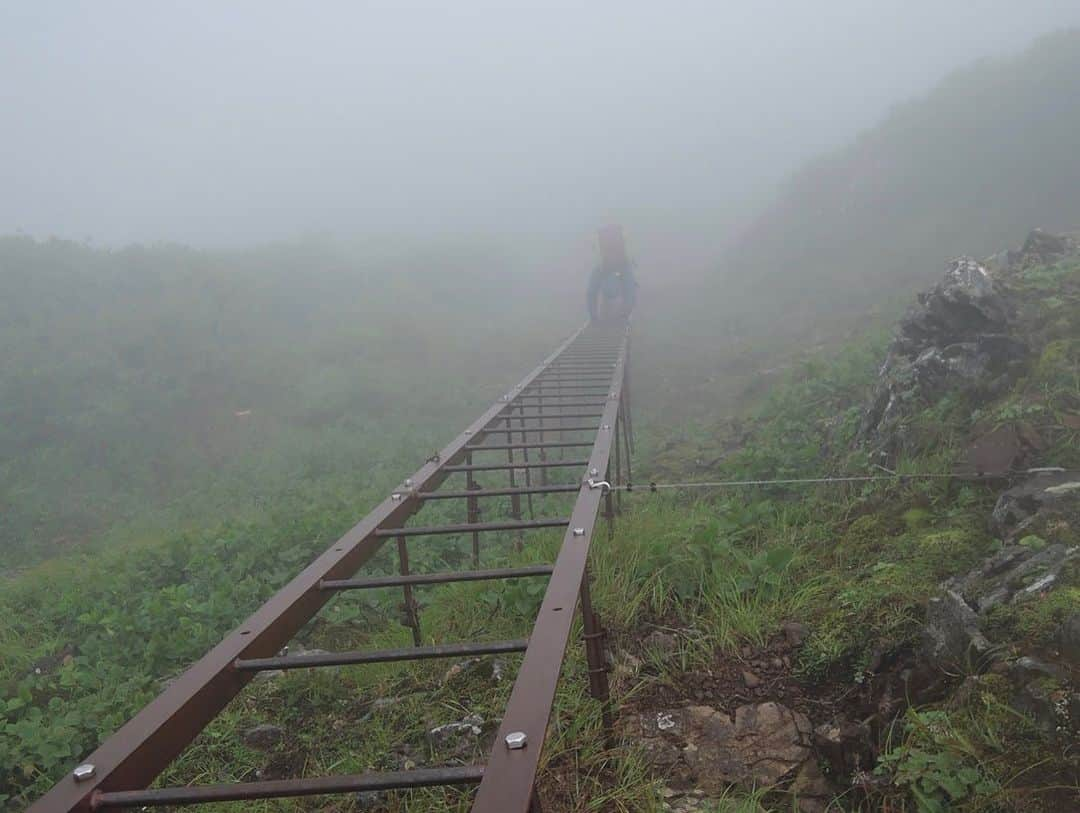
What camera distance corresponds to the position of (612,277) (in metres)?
14.9

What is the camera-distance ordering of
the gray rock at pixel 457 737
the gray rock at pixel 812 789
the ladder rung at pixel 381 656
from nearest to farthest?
the ladder rung at pixel 381 656
the gray rock at pixel 812 789
the gray rock at pixel 457 737

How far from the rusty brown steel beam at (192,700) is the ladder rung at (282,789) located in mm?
55

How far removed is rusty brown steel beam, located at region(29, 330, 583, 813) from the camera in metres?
1.63

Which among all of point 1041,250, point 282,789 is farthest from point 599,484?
point 1041,250

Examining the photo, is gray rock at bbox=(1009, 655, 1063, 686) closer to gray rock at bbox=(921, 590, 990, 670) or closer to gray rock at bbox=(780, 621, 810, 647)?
gray rock at bbox=(921, 590, 990, 670)

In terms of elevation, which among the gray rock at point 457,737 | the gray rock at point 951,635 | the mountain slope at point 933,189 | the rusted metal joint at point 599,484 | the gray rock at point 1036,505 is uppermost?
the mountain slope at point 933,189

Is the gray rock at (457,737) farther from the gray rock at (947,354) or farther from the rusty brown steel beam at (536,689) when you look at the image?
the gray rock at (947,354)

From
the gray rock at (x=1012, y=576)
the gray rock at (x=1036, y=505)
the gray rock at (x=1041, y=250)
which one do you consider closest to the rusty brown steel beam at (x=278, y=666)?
the gray rock at (x=1012, y=576)

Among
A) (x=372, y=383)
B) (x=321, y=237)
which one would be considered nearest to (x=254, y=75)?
(x=321, y=237)

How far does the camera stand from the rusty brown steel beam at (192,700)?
5.34ft

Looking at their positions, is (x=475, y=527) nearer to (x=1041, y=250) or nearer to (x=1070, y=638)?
(x=1070, y=638)

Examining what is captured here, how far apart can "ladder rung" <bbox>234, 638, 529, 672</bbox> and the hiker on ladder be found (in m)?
12.5

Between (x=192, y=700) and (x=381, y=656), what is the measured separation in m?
0.52

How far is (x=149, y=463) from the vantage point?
11.0 metres
